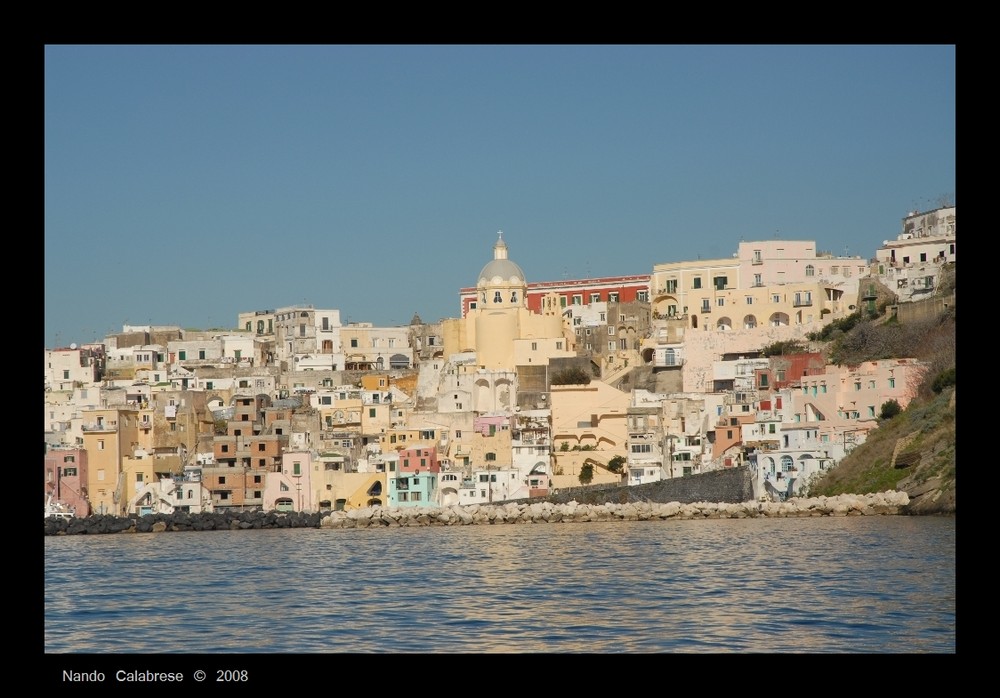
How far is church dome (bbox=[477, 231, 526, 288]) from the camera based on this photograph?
60.9m

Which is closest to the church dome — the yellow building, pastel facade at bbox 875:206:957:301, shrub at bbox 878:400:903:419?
the yellow building

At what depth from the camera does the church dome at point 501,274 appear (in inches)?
2398

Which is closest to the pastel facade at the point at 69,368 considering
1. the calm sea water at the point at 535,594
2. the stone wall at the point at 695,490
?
the stone wall at the point at 695,490

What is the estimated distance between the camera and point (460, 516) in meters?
43.4

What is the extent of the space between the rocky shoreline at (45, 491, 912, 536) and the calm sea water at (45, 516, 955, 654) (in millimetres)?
3687

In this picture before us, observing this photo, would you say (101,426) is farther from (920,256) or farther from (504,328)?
(920,256)

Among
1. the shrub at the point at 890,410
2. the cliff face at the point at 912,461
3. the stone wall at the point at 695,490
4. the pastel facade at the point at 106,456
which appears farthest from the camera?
the pastel facade at the point at 106,456

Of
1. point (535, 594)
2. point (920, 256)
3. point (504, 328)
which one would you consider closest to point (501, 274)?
point (504, 328)

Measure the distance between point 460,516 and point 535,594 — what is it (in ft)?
74.2

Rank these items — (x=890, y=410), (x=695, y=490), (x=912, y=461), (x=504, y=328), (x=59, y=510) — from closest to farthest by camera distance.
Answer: (x=912, y=461) < (x=695, y=490) < (x=890, y=410) < (x=59, y=510) < (x=504, y=328)

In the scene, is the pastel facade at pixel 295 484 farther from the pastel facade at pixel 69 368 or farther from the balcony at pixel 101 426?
the pastel facade at pixel 69 368

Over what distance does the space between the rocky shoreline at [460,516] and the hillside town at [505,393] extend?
1.74 m

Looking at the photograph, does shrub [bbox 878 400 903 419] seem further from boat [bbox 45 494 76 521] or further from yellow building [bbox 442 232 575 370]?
boat [bbox 45 494 76 521]
